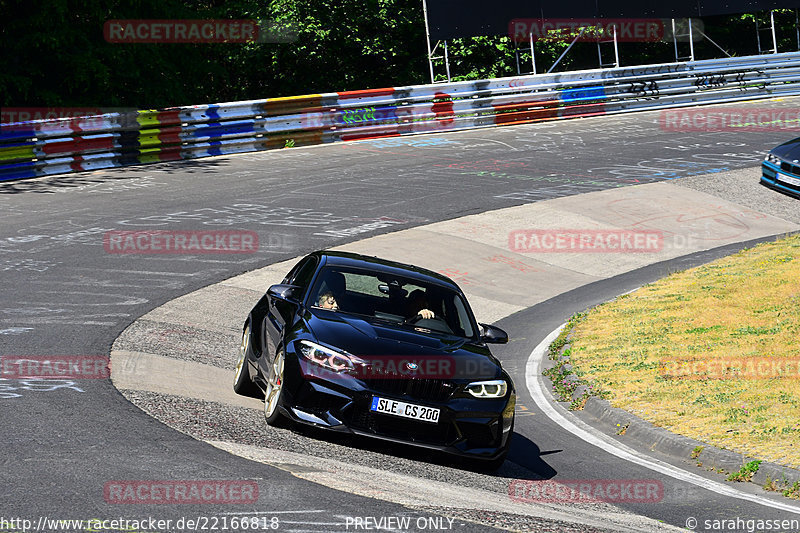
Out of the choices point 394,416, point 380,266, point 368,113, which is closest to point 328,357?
point 394,416

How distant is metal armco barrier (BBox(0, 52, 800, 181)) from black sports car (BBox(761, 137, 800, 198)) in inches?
359

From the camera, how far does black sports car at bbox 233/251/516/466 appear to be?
776 centimetres

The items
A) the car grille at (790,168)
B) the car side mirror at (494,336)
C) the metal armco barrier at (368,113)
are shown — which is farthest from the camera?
the metal armco barrier at (368,113)

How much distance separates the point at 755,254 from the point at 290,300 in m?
11.3

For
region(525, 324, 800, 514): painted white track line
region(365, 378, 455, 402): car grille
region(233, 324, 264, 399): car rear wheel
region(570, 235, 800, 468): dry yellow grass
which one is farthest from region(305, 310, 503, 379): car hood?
region(570, 235, 800, 468): dry yellow grass

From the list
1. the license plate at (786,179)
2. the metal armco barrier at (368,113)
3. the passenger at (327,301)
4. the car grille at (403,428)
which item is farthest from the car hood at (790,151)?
the car grille at (403,428)

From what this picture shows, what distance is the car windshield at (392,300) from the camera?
904 cm

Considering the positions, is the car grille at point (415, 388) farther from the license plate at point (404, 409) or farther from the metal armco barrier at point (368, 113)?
the metal armco barrier at point (368, 113)

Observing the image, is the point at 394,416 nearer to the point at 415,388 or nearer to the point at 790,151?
the point at 415,388

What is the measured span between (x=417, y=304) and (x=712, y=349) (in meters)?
4.50

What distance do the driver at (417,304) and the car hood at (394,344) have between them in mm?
578

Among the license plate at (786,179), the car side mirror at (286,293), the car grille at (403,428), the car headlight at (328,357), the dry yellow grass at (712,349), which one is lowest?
the dry yellow grass at (712,349)

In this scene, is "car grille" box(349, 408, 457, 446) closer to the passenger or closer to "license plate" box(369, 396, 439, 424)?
"license plate" box(369, 396, 439, 424)

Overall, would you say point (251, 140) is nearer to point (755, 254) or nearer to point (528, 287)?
point (528, 287)
